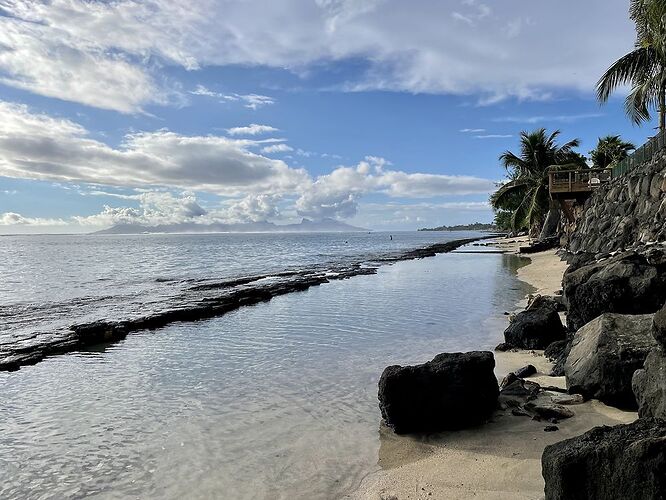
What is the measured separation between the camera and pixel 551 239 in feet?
160

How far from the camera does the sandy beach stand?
200 inches

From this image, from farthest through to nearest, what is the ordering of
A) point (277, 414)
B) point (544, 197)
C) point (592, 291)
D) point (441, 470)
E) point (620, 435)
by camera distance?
1. point (544, 197)
2. point (592, 291)
3. point (277, 414)
4. point (441, 470)
5. point (620, 435)

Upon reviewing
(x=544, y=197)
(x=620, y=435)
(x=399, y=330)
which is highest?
(x=544, y=197)

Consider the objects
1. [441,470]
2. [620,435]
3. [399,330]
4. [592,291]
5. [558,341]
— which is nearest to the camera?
[620,435]

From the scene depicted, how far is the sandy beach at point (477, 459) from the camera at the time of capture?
5074 millimetres

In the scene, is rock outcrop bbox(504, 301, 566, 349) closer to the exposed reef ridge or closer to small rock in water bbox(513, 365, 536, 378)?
small rock in water bbox(513, 365, 536, 378)

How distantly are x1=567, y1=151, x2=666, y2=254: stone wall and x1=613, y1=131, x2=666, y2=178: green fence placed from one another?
382mm

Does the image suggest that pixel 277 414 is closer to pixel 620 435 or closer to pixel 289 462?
pixel 289 462

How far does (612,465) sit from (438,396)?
3334 mm

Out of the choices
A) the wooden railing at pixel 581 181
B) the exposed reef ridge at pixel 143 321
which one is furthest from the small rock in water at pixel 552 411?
the wooden railing at pixel 581 181

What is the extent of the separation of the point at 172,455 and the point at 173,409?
1910 millimetres

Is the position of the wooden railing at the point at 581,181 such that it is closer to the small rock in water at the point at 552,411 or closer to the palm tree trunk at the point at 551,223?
the palm tree trunk at the point at 551,223

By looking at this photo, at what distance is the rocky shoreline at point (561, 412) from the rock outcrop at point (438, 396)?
1 cm

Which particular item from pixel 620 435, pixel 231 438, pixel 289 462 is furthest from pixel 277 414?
pixel 620 435
